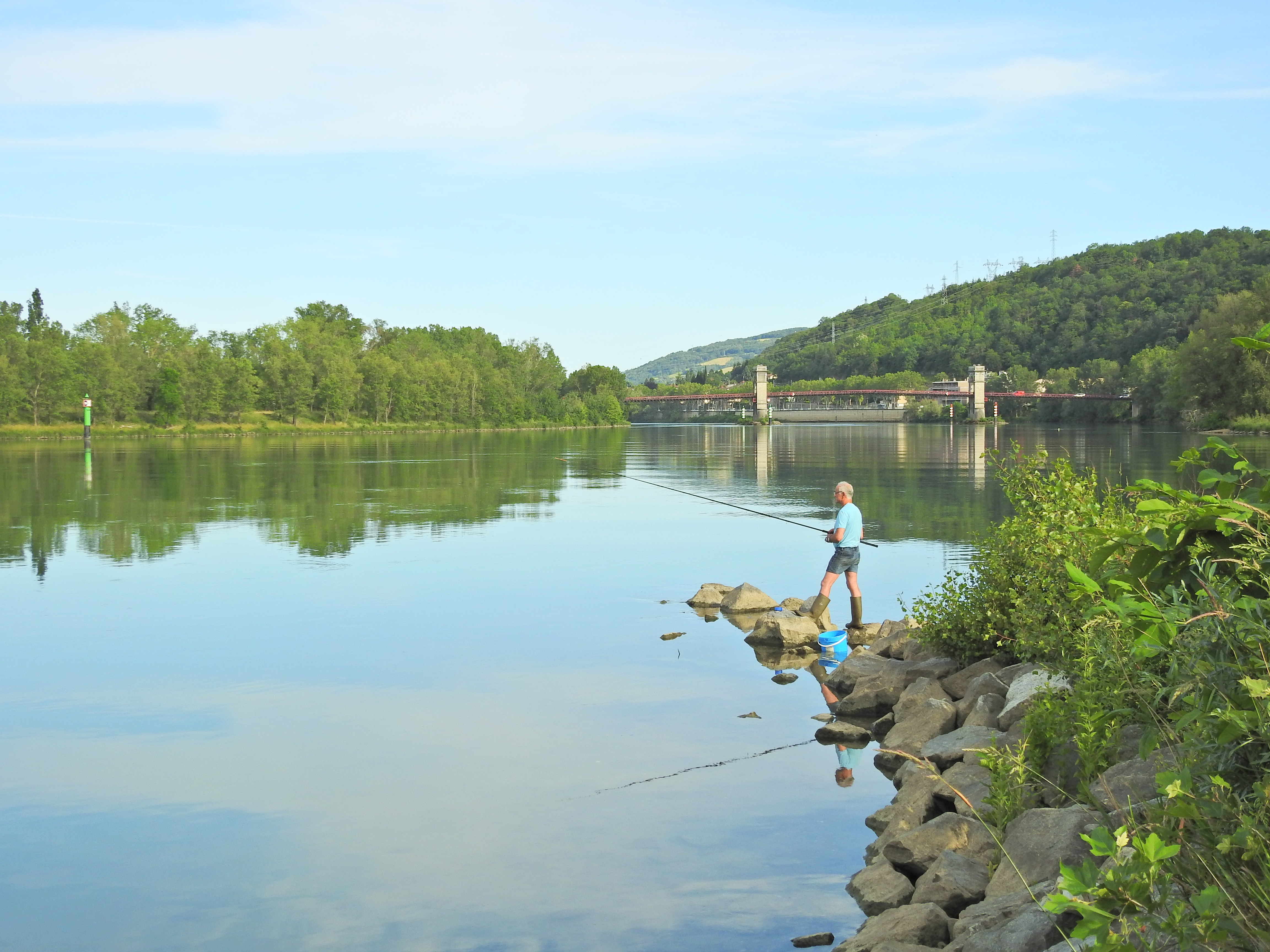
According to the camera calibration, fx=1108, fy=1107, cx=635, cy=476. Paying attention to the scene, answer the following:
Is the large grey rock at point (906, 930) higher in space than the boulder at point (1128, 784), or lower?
lower

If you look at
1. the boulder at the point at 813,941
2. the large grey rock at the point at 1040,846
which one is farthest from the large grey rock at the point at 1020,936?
the boulder at the point at 813,941

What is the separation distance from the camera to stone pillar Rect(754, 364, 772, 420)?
180375mm

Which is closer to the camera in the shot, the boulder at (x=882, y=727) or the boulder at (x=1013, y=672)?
the boulder at (x=1013, y=672)

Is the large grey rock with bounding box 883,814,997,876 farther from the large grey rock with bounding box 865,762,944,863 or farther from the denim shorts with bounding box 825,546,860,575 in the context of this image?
the denim shorts with bounding box 825,546,860,575

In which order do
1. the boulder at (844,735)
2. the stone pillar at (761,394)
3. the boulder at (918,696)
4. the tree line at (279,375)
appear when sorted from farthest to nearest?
the stone pillar at (761,394) → the tree line at (279,375) → the boulder at (844,735) → the boulder at (918,696)

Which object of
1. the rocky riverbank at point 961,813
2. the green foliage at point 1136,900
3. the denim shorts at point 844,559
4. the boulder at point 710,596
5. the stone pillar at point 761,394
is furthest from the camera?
the stone pillar at point 761,394

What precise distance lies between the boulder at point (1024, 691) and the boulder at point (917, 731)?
0.78 meters

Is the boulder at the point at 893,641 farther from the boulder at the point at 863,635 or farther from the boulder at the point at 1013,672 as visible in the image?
the boulder at the point at 1013,672

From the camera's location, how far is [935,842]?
7.55 m

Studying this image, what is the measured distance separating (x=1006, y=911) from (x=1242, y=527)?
2.37m

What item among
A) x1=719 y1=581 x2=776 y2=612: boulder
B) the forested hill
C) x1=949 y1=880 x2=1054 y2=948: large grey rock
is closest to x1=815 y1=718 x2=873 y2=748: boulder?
x1=949 y1=880 x2=1054 y2=948: large grey rock

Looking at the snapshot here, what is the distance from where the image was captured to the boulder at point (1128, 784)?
612 cm

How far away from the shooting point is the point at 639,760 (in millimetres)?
10547

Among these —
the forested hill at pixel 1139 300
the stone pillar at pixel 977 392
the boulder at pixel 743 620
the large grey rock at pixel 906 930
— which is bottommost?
the boulder at pixel 743 620
